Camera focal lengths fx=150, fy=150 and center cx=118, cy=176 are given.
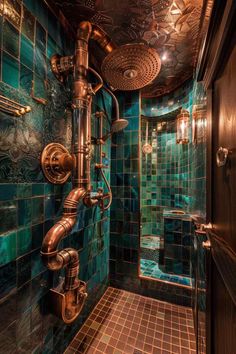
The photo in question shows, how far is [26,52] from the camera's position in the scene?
0.74 metres

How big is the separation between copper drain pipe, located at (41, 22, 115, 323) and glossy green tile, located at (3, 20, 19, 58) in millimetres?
229

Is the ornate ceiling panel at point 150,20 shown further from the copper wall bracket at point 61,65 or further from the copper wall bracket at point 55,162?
the copper wall bracket at point 55,162

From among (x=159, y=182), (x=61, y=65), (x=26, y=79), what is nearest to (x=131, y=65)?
(x=61, y=65)

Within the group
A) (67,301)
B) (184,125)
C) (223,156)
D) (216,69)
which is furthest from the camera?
(184,125)

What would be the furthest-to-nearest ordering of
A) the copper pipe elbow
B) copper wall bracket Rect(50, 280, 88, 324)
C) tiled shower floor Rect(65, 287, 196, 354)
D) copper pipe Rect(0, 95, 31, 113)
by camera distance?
tiled shower floor Rect(65, 287, 196, 354), the copper pipe elbow, copper wall bracket Rect(50, 280, 88, 324), copper pipe Rect(0, 95, 31, 113)

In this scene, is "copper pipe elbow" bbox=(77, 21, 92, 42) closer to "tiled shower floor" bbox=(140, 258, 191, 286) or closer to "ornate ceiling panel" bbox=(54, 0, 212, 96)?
"ornate ceiling panel" bbox=(54, 0, 212, 96)

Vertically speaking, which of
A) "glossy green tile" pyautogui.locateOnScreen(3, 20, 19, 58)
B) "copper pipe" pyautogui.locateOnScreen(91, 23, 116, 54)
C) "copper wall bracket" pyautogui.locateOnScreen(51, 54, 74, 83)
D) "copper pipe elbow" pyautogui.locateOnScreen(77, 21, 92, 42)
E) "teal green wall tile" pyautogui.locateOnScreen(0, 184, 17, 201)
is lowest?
"teal green wall tile" pyautogui.locateOnScreen(0, 184, 17, 201)

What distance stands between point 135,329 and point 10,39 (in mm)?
2011

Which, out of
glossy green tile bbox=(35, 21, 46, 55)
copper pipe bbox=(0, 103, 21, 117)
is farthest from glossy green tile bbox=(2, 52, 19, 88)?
glossy green tile bbox=(35, 21, 46, 55)

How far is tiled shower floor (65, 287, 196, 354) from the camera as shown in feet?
3.54

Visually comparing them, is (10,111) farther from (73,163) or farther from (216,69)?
(216,69)

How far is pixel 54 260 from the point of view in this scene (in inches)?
29.8

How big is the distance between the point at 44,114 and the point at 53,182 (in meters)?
0.39

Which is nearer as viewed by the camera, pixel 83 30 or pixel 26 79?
pixel 26 79
